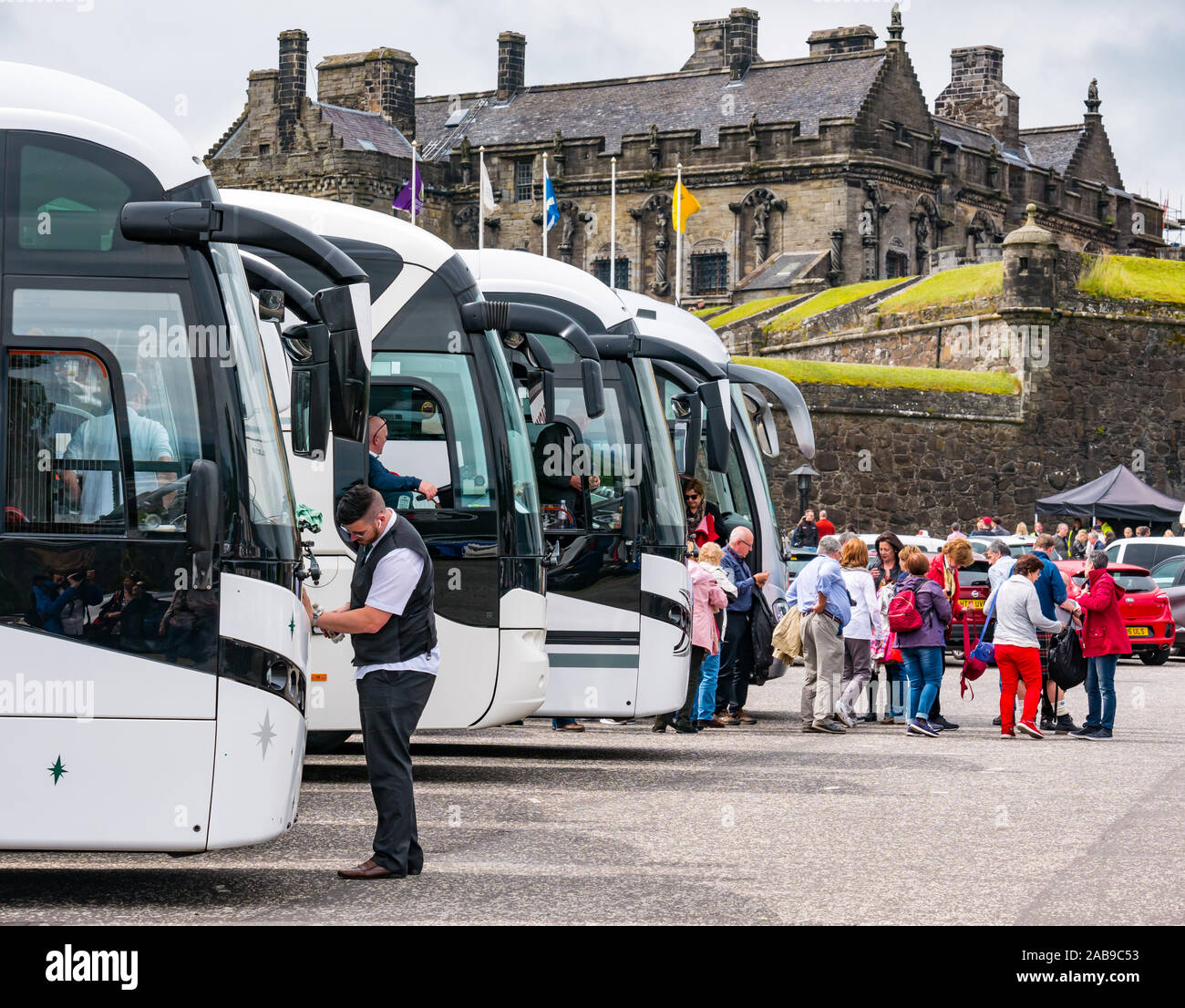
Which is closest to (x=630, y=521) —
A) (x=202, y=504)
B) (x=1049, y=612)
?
(x=1049, y=612)

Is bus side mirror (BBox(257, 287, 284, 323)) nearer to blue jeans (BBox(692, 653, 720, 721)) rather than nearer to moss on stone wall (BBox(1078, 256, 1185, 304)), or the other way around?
blue jeans (BBox(692, 653, 720, 721))

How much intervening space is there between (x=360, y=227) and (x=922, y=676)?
6.71m

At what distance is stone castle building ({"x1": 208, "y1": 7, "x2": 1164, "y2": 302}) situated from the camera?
70.8m

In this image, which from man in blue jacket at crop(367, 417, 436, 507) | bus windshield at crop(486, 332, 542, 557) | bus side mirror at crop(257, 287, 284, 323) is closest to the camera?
bus side mirror at crop(257, 287, 284, 323)

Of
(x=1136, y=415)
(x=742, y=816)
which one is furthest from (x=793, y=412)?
(x=1136, y=415)

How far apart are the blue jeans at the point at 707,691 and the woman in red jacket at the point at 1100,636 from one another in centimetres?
297

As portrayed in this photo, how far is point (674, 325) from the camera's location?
19.2m

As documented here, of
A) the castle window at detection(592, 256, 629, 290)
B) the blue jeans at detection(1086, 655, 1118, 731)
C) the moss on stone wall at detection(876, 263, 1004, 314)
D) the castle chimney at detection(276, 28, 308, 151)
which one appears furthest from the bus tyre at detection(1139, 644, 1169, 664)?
the castle chimney at detection(276, 28, 308, 151)

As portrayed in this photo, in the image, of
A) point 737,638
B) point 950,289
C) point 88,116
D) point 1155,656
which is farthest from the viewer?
point 950,289

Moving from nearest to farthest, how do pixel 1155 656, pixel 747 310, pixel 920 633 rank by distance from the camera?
pixel 920 633, pixel 1155 656, pixel 747 310

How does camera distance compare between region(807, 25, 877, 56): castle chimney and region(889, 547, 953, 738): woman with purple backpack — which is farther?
region(807, 25, 877, 56): castle chimney

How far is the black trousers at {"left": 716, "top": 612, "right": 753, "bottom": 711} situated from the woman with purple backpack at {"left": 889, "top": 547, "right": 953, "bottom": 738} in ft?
4.45

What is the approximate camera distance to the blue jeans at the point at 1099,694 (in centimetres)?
1598

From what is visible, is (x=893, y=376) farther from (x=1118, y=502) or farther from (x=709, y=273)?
(x=709, y=273)
